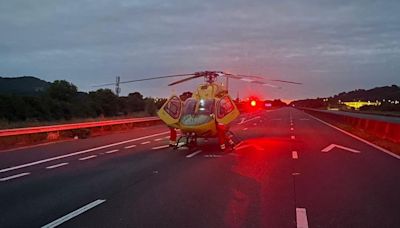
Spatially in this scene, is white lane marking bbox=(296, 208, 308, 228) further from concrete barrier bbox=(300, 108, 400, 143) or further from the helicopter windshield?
concrete barrier bbox=(300, 108, 400, 143)

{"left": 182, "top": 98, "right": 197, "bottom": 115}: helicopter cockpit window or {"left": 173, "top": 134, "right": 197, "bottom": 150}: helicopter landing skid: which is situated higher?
{"left": 182, "top": 98, "right": 197, "bottom": 115}: helicopter cockpit window

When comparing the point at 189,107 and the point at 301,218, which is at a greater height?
the point at 189,107

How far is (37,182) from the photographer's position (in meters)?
11.9

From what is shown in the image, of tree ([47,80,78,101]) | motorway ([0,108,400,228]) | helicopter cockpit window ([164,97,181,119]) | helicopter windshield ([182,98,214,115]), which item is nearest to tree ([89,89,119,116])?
tree ([47,80,78,101])

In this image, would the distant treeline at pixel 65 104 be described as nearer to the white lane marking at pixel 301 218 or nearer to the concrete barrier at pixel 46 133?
the concrete barrier at pixel 46 133

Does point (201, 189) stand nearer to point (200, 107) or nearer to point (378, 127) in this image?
point (200, 107)

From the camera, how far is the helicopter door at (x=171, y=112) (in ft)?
65.2

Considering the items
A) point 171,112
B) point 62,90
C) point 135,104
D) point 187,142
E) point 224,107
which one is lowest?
point 187,142

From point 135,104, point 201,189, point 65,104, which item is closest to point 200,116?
point 201,189

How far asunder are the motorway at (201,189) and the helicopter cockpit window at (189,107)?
2.13 m

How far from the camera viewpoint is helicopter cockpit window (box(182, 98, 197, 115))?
19861 millimetres

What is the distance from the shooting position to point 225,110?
2053cm

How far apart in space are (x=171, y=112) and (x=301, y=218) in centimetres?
1249

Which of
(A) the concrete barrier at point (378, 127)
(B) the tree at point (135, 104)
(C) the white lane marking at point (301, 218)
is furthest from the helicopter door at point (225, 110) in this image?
(B) the tree at point (135, 104)
